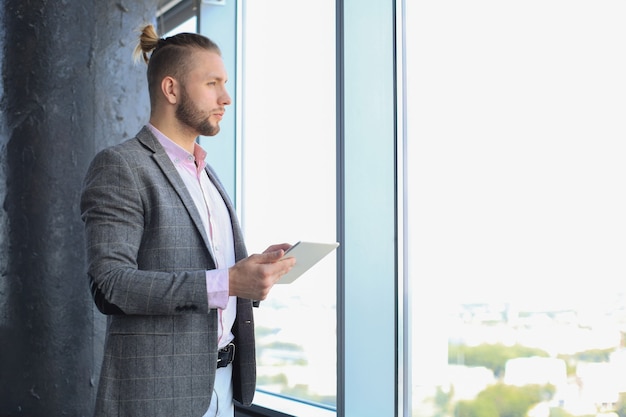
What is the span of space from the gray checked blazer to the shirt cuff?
0.01 meters

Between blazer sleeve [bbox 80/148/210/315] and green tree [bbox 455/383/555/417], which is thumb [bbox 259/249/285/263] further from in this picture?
green tree [bbox 455/383/555/417]

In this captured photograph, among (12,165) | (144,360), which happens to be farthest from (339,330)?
(12,165)

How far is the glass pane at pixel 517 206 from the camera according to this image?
7.75 feet

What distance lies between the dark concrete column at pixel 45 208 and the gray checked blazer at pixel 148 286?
178 cm

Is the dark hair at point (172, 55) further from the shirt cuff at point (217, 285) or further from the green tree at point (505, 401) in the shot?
the green tree at point (505, 401)

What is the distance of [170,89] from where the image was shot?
81.2 inches

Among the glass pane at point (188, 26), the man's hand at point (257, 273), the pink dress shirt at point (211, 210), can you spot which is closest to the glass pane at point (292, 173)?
the glass pane at point (188, 26)

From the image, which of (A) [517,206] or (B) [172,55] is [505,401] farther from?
(B) [172,55]

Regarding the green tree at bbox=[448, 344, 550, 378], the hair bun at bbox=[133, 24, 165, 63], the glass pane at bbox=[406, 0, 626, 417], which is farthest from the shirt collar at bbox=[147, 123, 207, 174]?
the green tree at bbox=[448, 344, 550, 378]

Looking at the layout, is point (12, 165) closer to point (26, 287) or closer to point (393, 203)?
point (26, 287)

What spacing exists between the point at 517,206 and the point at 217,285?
1243 mm

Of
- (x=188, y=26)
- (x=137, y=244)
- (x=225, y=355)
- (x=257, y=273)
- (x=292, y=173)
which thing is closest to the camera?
(x=257, y=273)

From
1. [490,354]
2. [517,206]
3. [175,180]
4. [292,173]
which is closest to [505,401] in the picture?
[490,354]

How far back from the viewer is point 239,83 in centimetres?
429
